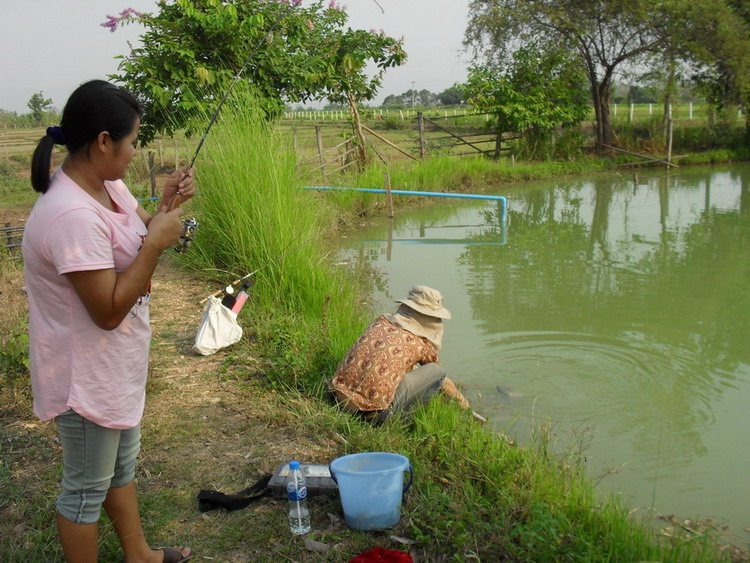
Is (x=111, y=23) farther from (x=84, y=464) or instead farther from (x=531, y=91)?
(x=531, y=91)

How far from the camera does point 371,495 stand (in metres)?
2.31

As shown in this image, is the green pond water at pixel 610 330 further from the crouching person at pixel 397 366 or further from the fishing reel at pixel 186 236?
the fishing reel at pixel 186 236

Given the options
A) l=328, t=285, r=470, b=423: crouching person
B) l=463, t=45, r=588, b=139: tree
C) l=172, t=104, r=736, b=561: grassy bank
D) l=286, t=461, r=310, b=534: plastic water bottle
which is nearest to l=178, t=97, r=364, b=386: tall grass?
l=172, t=104, r=736, b=561: grassy bank

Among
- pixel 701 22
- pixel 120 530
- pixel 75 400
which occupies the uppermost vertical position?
pixel 701 22

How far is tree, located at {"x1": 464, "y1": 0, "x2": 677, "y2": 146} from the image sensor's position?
1675cm

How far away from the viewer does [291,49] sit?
29.7ft

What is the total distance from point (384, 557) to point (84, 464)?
2.75 ft

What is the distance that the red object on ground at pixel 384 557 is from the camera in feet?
6.50

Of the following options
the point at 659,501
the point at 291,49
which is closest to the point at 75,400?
the point at 659,501

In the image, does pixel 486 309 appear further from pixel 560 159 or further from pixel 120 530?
pixel 560 159

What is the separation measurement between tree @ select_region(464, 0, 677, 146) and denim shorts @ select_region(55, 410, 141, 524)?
17.0 m

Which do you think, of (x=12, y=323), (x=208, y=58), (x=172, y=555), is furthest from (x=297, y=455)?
(x=208, y=58)

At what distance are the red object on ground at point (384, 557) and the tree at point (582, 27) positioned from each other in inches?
659

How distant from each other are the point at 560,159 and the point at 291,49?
9.33 meters
